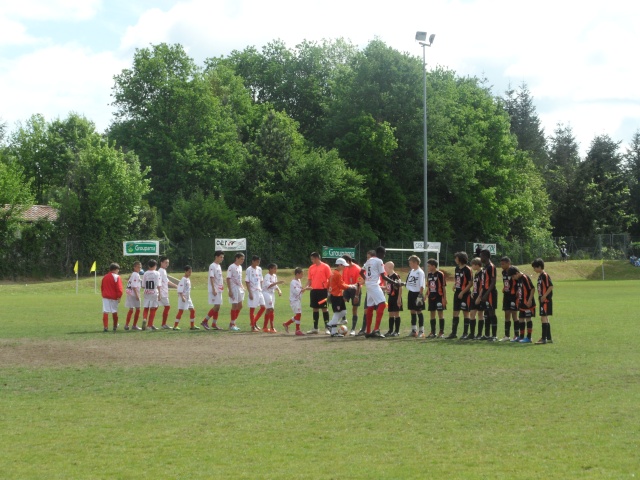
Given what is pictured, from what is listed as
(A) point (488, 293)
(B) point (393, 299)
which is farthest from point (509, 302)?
(B) point (393, 299)

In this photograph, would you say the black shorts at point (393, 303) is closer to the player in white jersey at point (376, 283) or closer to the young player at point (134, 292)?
the player in white jersey at point (376, 283)

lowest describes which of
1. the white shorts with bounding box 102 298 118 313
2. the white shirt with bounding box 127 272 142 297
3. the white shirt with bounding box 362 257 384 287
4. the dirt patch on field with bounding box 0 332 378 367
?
the dirt patch on field with bounding box 0 332 378 367

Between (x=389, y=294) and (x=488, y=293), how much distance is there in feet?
7.95

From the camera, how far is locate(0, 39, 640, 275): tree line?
193 feet

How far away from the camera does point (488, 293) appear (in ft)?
61.3

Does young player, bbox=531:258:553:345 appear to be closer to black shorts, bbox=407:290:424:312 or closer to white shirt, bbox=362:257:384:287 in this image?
black shorts, bbox=407:290:424:312

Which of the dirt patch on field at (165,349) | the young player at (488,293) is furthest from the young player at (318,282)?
the young player at (488,293)

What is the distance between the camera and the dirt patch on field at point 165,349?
15367 millimetres

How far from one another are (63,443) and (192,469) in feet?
5.94

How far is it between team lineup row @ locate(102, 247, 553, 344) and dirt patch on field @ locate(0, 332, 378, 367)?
1012mm

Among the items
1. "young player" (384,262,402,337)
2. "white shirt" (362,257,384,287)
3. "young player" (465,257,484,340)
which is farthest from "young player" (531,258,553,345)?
"white shirt" (362,257,384,287)

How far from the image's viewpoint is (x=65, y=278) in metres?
56.4

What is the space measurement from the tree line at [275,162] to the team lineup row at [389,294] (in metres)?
36.9

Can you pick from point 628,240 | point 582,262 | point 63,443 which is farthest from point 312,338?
point 628,240
